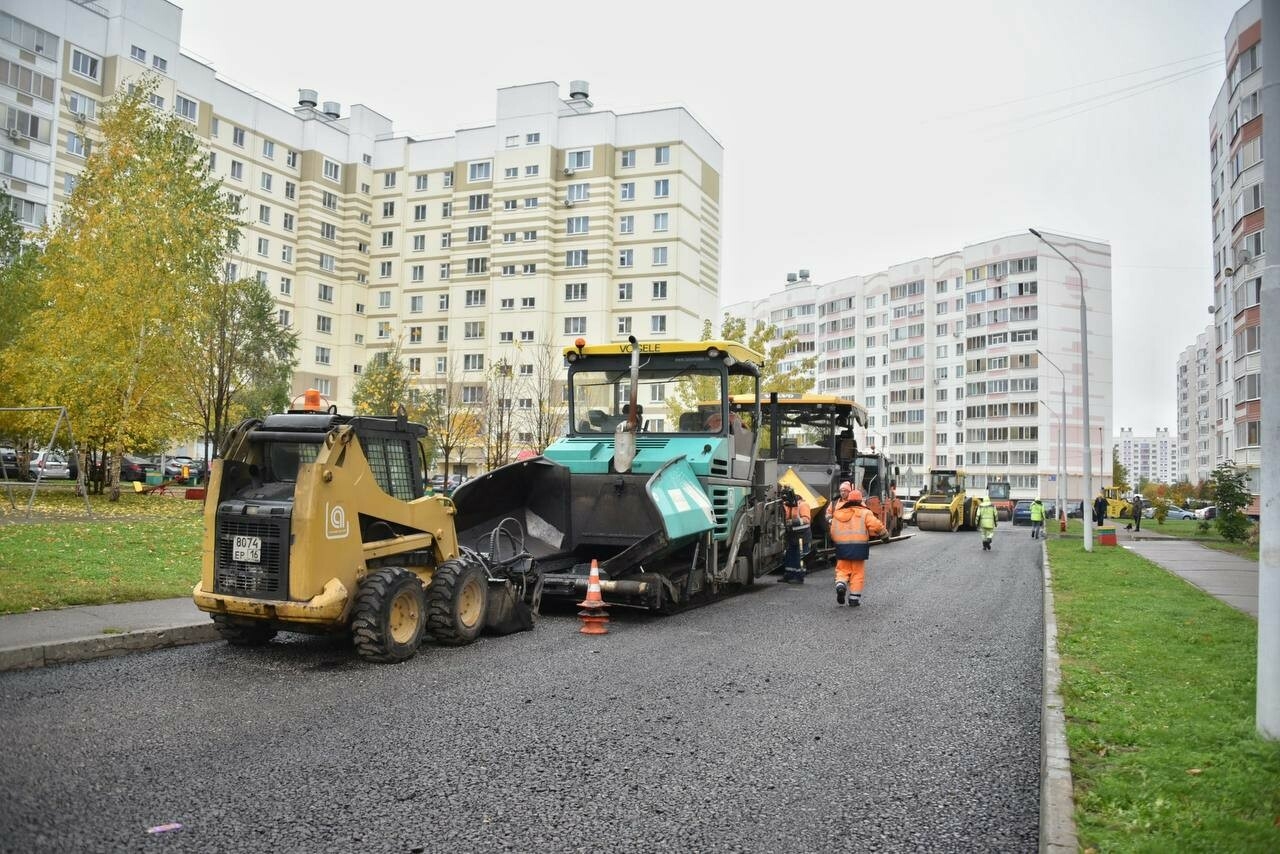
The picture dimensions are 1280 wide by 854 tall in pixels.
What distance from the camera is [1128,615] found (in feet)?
36.8

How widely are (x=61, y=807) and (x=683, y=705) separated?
376 centimetres

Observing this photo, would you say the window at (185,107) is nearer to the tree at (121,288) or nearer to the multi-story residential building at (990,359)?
the tree at (121,288)

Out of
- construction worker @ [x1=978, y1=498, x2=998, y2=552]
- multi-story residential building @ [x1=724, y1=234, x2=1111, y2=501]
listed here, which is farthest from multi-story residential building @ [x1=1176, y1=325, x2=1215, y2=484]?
construction worker @ [x1=978, y1=498, x2=998, y2=552]

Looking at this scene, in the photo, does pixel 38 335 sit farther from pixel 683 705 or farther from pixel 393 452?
pixel 683 705

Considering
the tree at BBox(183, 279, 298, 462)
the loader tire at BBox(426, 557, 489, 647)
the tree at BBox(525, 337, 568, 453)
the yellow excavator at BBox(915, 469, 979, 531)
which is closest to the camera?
the loader tire at BBox(426, 557, 489, 647)

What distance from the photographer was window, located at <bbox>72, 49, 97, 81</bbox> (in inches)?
1973

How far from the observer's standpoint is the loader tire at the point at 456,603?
27.5ft

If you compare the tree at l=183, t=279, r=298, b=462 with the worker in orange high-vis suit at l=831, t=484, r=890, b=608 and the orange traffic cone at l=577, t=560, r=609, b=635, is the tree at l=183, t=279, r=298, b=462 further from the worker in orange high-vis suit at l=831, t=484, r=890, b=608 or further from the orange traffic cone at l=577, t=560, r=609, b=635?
the worker in orange high-vis suit at l=831, t=484, r=890, b=608

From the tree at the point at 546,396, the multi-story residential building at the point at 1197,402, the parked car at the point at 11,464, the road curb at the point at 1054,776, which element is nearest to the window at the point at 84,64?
the parked car at the point at 11,464

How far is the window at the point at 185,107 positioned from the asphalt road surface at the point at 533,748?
55884 millimetres

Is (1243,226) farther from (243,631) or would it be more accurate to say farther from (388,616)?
(243,631)

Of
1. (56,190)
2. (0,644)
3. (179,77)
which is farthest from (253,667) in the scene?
(179,77)

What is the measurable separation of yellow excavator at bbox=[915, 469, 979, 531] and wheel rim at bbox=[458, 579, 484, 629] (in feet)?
98.8

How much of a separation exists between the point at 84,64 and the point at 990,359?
76.7 m
